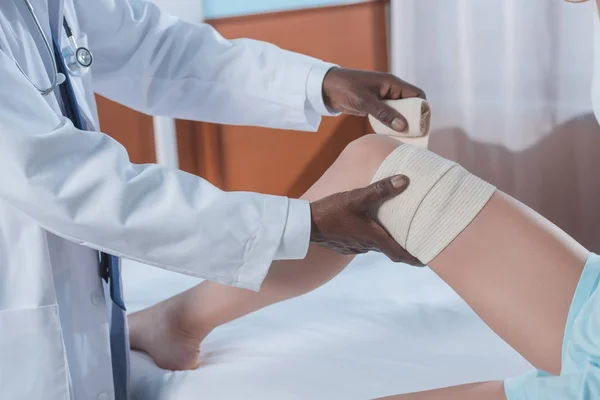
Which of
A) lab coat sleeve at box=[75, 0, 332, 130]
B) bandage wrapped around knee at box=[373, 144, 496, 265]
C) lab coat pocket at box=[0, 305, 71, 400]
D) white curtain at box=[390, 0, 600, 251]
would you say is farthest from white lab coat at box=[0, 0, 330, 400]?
white curtain at box=[390, 0, 600, 251]

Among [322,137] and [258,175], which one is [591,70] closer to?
[322,137]

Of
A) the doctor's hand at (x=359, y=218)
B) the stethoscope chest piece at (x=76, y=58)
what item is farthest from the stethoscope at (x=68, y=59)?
the doctor's hand at (x=359, y=218)

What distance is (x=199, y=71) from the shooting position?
1310 millimetres

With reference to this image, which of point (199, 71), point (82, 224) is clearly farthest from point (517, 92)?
point (82, 224)

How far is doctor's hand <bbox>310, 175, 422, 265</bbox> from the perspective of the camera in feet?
3.01

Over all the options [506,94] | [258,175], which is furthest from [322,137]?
[506,94]

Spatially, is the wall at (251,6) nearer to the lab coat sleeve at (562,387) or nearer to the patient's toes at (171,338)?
the patient's toes at (171,338)

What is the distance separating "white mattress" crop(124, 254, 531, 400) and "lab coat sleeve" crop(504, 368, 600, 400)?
0.30 m

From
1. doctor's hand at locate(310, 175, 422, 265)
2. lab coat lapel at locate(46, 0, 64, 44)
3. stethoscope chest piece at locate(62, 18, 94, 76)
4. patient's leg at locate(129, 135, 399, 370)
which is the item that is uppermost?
lab coat lapel at locate(46, 0, 64, 44)

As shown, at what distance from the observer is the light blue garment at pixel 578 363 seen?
0.73 metres

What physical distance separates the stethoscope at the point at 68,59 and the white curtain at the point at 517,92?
41.9 inches

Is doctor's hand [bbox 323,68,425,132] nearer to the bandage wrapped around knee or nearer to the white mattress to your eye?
the bandage wrapped around knee

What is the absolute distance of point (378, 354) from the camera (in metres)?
1.20

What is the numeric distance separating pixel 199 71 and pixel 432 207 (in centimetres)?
57
